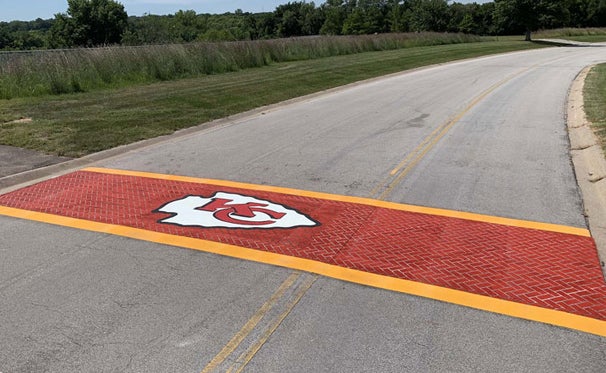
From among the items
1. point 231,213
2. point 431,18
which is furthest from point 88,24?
point 231,213

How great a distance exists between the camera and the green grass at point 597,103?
10391 mm

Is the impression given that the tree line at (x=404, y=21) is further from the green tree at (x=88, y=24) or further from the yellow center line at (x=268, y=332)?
the yellow center line at (x=268, y=332)

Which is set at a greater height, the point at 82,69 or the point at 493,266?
Result: the point at 82,69

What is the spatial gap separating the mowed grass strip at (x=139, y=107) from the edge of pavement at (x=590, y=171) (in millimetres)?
8288

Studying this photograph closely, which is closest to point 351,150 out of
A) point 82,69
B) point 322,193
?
point 322,193

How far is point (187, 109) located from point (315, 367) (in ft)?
37.5

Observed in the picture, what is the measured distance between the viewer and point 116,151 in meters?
9.53

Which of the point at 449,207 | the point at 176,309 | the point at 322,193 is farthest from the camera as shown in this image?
the point at 322,193

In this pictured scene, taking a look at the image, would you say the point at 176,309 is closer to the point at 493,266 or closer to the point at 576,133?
the point at 493,266

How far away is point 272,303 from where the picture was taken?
4.16m

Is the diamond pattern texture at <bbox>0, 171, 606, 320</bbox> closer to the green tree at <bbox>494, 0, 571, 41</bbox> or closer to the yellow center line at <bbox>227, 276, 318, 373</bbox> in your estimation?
the yellow center line at <bbox>227, 276, 318, 373</bbox>

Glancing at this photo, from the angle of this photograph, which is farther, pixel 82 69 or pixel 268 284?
pixel 82 69

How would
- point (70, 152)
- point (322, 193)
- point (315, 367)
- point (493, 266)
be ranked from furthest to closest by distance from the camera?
point (70, 152)
point (322, 193)
point (493, 266)
point (315, 367)

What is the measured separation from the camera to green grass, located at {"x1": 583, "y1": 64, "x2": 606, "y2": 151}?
10391mm
